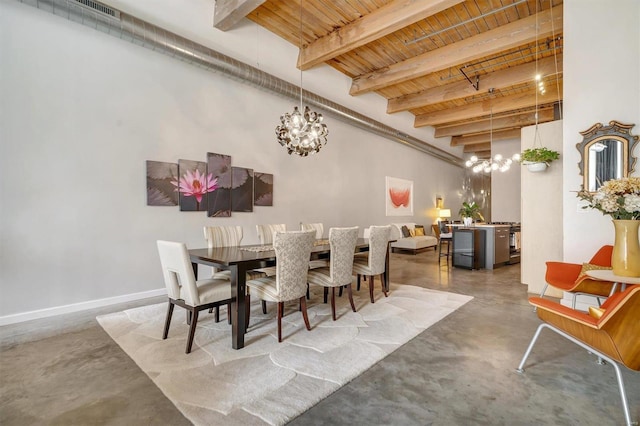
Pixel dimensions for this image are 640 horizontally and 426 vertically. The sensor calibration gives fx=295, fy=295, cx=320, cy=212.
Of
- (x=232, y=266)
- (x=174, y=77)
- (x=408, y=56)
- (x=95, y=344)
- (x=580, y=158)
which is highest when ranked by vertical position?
(x=408, y=56)

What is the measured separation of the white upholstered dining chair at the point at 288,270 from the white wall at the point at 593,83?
328cm

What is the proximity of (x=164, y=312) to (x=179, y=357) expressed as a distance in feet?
4.12

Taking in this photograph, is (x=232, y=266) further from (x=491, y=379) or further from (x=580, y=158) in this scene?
(x=580, y=158)

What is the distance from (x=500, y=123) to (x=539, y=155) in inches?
235

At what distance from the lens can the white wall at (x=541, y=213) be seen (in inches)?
168

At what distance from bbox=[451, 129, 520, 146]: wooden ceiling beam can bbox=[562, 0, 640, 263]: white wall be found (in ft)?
24.1

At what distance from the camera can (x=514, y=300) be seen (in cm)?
398

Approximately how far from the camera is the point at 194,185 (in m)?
4.48

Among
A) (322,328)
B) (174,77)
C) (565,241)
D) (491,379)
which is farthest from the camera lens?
(174,77)

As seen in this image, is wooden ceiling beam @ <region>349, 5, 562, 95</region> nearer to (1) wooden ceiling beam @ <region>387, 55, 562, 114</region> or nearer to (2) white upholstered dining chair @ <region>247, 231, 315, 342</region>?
(1) wooden ceiling beam @ <region>387, 55, 562, 114</region>

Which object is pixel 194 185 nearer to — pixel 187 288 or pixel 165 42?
pixel 165 42

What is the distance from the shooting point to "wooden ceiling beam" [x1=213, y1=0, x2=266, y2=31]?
3.98m

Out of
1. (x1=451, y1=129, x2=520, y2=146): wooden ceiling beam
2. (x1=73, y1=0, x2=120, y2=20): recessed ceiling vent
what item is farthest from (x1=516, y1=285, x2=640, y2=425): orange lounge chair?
(x1=451, y1=129, x2=520, y2=146): wooden ceiling beam

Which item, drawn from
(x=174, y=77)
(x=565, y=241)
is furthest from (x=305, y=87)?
(x=565, y=241)
